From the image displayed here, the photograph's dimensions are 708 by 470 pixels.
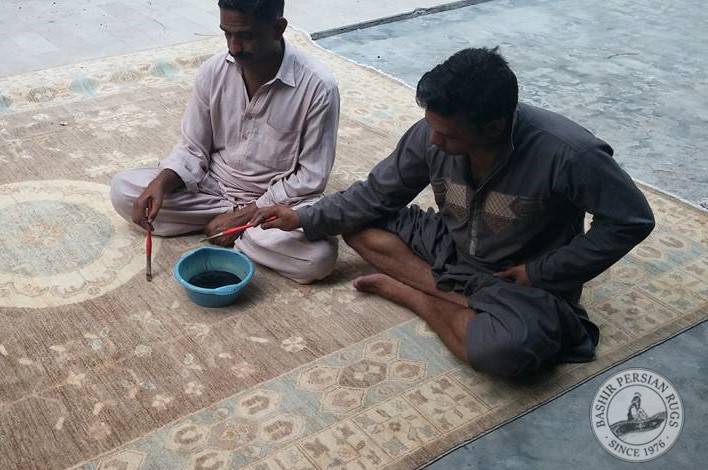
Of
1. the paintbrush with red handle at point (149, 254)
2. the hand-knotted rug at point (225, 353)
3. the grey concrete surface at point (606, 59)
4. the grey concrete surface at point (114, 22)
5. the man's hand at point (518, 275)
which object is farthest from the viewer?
the grey concrete surface at point (114, 22)

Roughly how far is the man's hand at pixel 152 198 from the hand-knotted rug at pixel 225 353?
6.3 inches

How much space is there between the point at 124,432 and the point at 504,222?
1198 mm

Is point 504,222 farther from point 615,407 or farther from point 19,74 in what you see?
point 19,74

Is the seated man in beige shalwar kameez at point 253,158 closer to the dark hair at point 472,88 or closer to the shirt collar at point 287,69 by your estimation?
the shirt collar at point 287,69

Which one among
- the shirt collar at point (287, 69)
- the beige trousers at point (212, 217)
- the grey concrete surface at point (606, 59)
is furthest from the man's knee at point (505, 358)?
the grey concrete surface at point (606, 59)

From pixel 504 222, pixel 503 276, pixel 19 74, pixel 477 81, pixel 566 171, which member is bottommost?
pixel 19 74

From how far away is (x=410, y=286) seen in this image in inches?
106

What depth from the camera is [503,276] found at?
8.00ft

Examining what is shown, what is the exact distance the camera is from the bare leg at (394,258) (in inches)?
105

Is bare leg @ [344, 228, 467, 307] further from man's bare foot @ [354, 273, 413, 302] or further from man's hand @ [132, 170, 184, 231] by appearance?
man's hand @ [132, 170, 184, 231]

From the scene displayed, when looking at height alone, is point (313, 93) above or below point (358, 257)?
above

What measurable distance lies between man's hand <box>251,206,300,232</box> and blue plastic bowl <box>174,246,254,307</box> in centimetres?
13

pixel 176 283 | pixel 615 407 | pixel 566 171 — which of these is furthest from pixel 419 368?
pixel 176 283

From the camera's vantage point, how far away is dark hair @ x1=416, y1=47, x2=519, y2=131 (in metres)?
2.12
